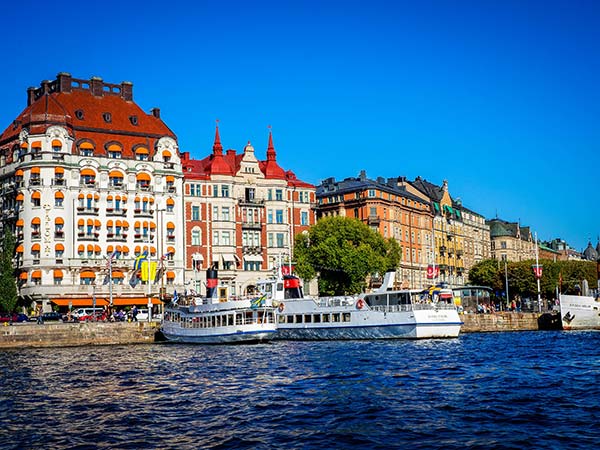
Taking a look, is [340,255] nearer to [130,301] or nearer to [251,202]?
[251,202]

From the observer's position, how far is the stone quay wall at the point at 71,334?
74.1 meters

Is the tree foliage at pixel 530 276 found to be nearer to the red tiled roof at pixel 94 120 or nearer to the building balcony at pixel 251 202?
the building balcony at pixel 251 202

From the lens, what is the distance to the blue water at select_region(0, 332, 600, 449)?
27.8 meters

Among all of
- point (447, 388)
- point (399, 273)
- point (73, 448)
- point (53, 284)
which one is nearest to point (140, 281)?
point (53, 284)

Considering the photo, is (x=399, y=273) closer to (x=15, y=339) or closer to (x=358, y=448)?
(x=15, y=339)

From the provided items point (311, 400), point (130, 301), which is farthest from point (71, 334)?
point (311, 400)

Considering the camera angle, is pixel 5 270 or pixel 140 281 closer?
pixel 5 270

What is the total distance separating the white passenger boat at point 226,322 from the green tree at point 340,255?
29.5 meters

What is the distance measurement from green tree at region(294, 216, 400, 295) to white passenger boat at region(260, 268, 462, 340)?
82.8 feet

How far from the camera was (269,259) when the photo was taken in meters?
115

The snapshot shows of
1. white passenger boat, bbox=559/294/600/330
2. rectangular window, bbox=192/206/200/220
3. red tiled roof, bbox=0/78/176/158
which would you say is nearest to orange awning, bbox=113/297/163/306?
rectangular window, bbox=192/206/200/220

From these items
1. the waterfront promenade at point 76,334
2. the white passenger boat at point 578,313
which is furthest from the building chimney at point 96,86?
the white passenger boat at point 578,313

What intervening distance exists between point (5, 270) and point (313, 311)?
3873 cm

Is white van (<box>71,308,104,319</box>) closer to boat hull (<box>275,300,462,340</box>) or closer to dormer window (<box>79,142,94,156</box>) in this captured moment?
dormer window (<box>79,142,94,156</box>)
